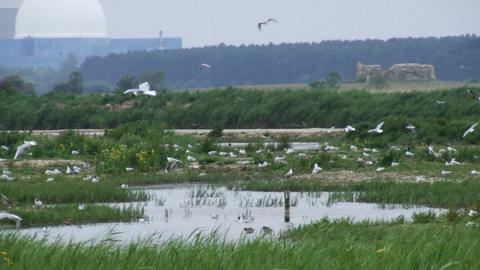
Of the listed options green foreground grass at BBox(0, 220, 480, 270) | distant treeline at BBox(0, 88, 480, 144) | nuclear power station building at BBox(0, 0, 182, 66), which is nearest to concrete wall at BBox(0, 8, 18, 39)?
nuclear power station building at BBox(0, 0, 182, 66)

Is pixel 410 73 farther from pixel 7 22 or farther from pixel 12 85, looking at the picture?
pixel 7 22

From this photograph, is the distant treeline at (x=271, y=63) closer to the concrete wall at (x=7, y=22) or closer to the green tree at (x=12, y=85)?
the green tree at (x=12, y=85)

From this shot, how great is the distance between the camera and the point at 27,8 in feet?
557

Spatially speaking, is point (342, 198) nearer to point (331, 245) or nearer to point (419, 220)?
point (419, 220)

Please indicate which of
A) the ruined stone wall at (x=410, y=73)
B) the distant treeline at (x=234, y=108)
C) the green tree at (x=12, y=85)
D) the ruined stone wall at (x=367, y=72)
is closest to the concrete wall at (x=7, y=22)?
the ruined stone wall at (x=367, y=72)

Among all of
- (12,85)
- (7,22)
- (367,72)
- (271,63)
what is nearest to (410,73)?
(367,72)

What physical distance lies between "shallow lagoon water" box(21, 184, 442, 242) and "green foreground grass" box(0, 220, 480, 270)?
18.3 feet

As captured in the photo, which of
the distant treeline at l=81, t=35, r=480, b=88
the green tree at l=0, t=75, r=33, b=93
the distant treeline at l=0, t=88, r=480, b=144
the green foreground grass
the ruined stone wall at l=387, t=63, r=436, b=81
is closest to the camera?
the green foreground grass

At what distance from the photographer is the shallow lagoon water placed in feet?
67.6

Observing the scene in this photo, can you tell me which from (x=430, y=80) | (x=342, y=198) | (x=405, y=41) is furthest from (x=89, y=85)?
(x=342, y=198)

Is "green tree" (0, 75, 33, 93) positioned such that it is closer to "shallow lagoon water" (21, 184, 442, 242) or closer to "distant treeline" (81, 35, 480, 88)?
"shallow lagoon water" (21, 184, 442, 242)

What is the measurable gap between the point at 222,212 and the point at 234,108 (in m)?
28.0

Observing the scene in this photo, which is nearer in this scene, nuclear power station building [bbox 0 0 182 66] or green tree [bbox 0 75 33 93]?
green tree [bbox 0 75 33 93]

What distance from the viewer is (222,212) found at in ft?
77.2
